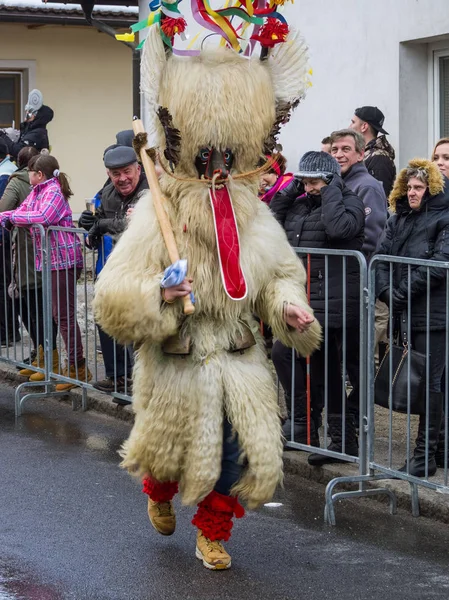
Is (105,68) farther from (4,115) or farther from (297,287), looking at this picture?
(297,287)

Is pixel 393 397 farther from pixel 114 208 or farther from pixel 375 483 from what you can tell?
pixel 114 208

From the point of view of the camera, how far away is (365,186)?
25.1 feet

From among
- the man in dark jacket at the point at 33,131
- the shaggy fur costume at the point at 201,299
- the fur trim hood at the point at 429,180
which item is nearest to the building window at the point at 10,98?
the man in dark jacket at the point at 33,131

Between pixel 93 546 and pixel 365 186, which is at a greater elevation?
pixel 365 186

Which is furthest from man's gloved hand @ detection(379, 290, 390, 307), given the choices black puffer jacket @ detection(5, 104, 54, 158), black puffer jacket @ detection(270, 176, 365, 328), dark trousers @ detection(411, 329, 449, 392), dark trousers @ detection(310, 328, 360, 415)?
black puffer jacket @ detection(5, 104, 54, 158)

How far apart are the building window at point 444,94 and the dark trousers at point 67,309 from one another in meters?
3.36

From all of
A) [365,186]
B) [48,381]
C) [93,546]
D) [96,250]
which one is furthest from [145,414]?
[48,381]

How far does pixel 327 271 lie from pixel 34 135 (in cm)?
652

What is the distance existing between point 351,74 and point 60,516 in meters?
5.64

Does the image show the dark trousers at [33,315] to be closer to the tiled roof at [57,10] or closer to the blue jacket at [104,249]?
the blue jacket at [104,249]

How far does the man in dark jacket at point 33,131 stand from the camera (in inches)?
496

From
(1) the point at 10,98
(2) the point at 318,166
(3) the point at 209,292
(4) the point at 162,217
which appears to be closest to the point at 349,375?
(2) the point at 318,166

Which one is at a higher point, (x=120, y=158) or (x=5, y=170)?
(x=5, y=170)

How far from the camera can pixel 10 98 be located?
56.2 feet
